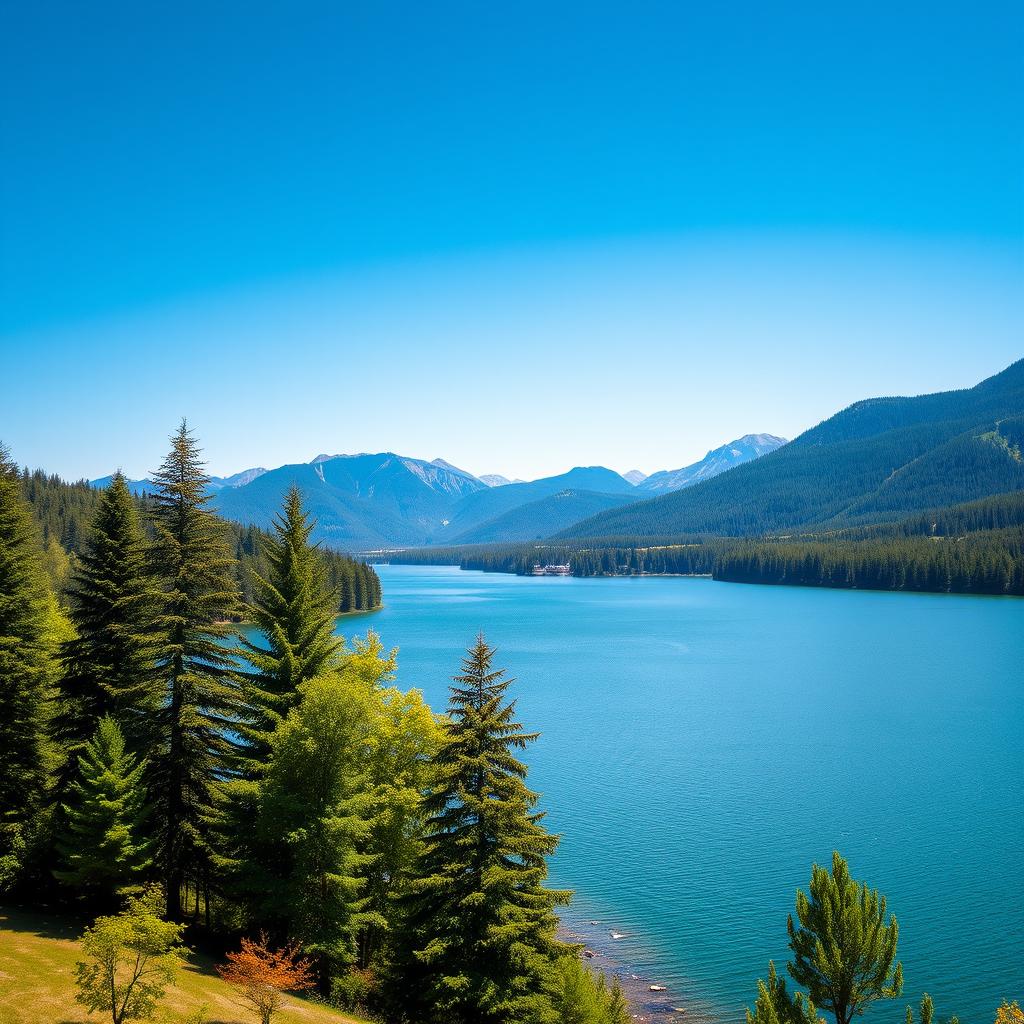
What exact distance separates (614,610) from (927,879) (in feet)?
467

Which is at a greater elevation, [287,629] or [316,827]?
[287,629]

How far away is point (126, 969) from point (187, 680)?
9.84 meters

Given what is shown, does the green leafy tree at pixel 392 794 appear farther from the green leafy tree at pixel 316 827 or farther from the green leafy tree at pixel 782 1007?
the green leafy tree at pixel 782 1007

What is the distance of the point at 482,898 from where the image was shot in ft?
72.9

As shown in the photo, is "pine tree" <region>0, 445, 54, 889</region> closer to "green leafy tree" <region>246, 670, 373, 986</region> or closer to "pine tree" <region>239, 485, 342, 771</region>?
"pine tree" <region>239, 485, 342, 771</region>

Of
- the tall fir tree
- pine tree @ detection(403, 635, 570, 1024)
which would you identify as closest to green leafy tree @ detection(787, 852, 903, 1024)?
pine tree @ detection(403, 635, 570, 1024)

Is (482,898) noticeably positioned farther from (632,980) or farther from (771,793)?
(771,793)

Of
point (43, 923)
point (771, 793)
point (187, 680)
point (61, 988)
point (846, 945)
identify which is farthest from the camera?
point (771, 793)

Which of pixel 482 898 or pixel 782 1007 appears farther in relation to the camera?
pixel 482 898

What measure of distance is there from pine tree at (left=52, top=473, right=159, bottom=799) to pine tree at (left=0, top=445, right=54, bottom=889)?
118 centimetres

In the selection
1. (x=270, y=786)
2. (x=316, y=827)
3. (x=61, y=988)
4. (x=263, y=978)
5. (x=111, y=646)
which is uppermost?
(x=111, y=646)

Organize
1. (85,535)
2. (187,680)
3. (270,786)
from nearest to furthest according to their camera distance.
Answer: (270,786), (187,680), (85,535)

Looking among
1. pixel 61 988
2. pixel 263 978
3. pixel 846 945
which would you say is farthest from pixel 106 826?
pixel 846 945

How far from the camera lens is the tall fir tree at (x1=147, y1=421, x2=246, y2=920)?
2817 cm
